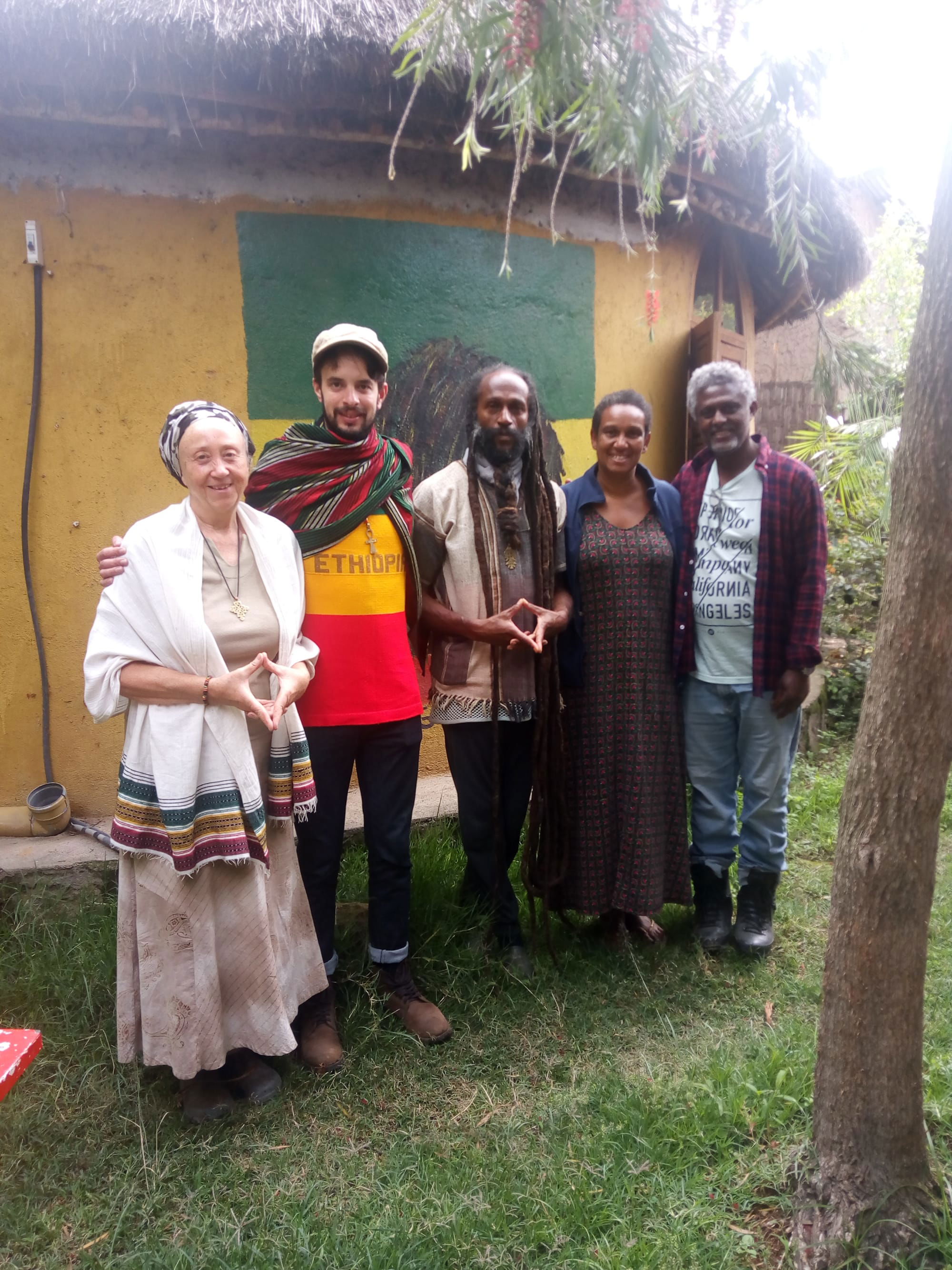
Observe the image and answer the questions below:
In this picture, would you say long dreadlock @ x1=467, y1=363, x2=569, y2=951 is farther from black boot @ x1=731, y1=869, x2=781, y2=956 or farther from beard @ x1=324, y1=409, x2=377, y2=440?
black boot @ x1=731, y1=869, x2=781, y2=956

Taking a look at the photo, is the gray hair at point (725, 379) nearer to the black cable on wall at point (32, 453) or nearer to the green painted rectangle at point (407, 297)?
the green painted rectangle at point (407, 297)

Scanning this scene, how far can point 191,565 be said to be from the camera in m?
2.17

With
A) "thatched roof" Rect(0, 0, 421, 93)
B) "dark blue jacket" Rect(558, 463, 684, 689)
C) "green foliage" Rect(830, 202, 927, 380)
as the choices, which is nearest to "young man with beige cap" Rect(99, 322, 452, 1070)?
"dark blue jacket" Rect(558, 463, 684, 689)

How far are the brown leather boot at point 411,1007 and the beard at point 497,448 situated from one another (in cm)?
157

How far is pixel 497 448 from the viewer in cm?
277

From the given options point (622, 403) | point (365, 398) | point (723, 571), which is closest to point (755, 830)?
point (723, 571)

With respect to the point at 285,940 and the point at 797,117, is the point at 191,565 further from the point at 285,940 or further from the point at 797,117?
→ the point at 797,117

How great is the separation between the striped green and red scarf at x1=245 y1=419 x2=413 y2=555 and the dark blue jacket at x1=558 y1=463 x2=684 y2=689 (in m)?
0.70

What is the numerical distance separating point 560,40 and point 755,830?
2.42 metres

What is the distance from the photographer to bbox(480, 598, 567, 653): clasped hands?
105 inches

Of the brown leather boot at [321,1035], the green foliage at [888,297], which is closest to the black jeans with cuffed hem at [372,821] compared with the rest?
the brown leather boot at [321,1035]

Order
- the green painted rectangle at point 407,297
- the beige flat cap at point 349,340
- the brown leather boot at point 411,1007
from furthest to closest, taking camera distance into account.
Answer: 1. the green painted rectangle at point 407,297
2. the brown leather boot at point 411,1007
3. the beige flat cap at point 349,340

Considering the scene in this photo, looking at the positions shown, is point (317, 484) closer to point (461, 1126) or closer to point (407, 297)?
point (461, 1126)

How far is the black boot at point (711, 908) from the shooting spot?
3.14 meters
